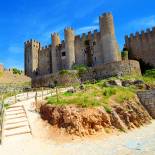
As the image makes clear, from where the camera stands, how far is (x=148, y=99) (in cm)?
2519

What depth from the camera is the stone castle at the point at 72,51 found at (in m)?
46.6

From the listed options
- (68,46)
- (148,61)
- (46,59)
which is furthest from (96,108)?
(46,59)

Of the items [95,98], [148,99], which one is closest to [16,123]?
[95,98]

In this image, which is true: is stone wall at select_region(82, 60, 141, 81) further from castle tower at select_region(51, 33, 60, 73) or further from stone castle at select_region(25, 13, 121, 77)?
castle tower at select_region(51, 33, 60, 73)

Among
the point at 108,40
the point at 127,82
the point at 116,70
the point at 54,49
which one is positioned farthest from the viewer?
the point at 54,49

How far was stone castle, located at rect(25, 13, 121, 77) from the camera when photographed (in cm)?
4662

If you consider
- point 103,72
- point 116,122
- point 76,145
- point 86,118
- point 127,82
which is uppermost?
point 103,72

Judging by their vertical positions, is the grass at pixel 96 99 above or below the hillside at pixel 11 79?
Answer: below

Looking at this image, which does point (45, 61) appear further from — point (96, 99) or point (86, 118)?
point (86, 118)

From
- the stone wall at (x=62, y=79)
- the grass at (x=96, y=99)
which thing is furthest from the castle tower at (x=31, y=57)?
the grass at (x=96, y=99)

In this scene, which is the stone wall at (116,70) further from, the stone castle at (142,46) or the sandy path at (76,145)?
the sandy path at (76,145)

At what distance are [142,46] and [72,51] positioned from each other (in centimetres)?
1350

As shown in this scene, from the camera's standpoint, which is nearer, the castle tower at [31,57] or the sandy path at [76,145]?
the sandy path at [76,145]

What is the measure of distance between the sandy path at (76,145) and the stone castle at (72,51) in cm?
2764
